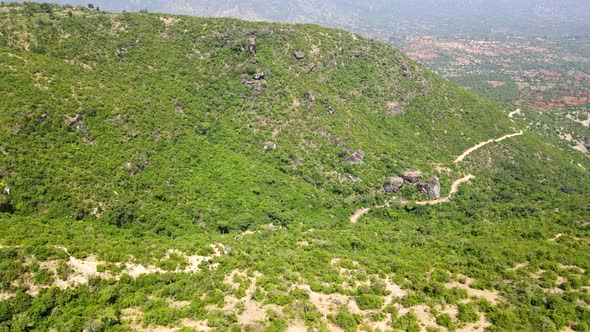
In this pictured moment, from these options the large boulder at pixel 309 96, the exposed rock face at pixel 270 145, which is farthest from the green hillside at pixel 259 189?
the large boulder at pixel 309 96

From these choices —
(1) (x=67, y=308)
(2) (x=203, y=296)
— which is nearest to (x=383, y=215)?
(2) (x=203, y=296)

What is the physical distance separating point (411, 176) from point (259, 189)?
3986 cm

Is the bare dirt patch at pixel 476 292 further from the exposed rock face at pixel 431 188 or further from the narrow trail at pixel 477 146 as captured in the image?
the narrow trail at pixel 477 146

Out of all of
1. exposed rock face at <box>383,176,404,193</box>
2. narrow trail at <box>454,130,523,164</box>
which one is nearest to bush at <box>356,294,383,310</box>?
exposed rock face at <box>383,176,404,193</box>

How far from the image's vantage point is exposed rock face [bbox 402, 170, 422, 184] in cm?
8144

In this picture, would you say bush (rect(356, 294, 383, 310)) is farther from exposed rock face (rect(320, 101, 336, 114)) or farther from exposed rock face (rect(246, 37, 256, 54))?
exposed rock face (rect(246, 37, 256, 54))

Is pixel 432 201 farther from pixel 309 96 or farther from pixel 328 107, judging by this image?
pixel 309 96

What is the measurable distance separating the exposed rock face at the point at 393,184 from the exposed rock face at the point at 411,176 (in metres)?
1.94

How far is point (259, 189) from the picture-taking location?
71062mm

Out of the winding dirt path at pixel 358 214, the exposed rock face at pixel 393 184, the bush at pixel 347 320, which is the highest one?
the bush at pixel 347 320

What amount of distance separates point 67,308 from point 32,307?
2647mm

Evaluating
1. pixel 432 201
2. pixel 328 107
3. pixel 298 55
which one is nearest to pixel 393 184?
pixel 432 201

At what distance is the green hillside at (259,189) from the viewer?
32094mm

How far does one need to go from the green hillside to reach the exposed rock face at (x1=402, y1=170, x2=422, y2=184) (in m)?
2.30
